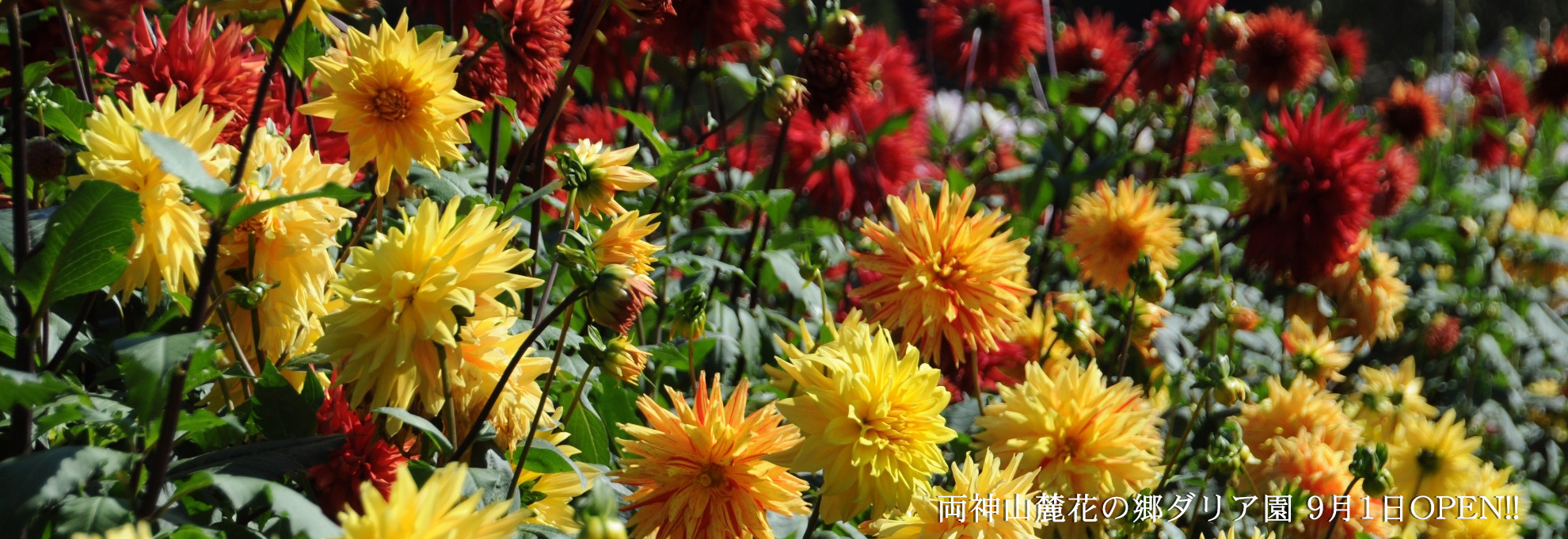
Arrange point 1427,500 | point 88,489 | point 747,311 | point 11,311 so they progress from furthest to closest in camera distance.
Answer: point 1427,500 < point 747,311 < point 11,311 < point 88,489

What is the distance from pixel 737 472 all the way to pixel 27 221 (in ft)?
1.77

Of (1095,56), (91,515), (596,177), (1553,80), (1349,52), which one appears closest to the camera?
(91,515)

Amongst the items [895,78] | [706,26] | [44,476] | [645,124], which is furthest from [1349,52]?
[44,476]

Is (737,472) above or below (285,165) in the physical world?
below

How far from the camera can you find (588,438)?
3.37ft

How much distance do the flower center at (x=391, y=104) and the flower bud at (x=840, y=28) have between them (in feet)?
2.50

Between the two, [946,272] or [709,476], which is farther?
[946,272]

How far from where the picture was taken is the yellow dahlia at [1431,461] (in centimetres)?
163

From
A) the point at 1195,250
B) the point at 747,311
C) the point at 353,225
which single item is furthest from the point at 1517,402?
the point at 353,225

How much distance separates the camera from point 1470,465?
1.65 m

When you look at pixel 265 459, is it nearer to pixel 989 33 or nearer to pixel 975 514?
pixel 975 514

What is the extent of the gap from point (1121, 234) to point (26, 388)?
1.40 m

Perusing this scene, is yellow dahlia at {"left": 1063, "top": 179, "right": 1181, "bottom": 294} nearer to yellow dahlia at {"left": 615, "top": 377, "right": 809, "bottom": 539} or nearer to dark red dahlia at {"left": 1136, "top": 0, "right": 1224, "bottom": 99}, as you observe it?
dark red dahlia at {"left": 1136, "top": 0, "right": 1224, "bottom": 99}

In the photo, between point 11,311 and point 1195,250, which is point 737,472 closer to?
point 11,311
